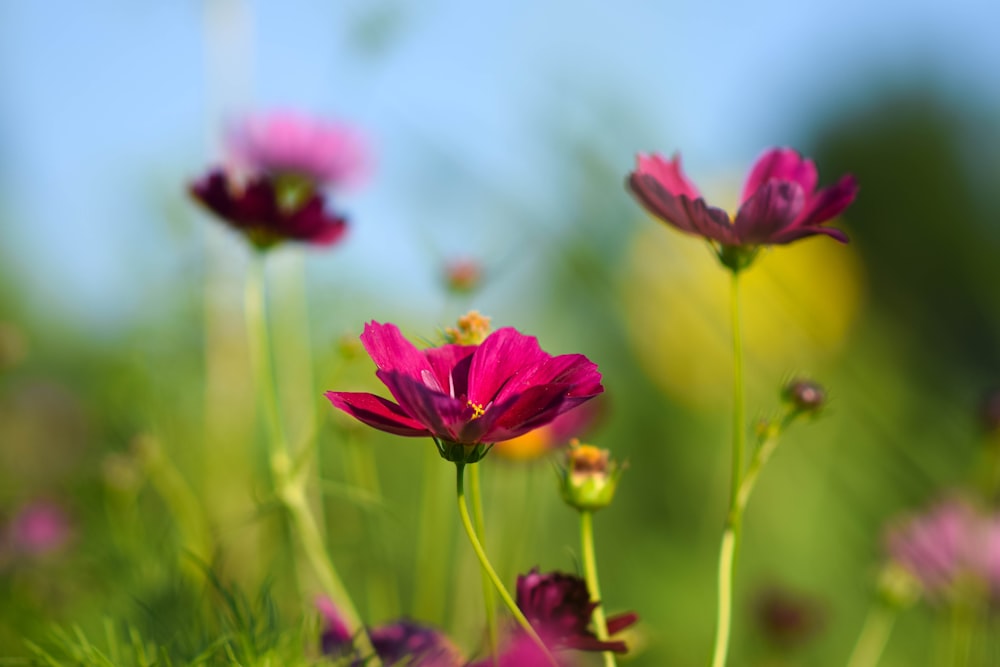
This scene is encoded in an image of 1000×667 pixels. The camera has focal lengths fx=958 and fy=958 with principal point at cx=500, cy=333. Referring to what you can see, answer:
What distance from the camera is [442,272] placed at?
21.9 inches

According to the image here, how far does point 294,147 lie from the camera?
71 centimetres

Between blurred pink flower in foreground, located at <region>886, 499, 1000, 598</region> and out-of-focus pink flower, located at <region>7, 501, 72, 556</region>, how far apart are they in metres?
0.51

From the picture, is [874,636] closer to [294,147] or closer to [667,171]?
[667,171]

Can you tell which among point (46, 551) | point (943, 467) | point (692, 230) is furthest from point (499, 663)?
point (943, 467)

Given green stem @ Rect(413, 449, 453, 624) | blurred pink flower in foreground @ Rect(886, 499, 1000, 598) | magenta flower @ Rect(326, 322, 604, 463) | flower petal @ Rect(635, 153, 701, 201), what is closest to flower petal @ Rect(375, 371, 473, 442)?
magenta flower @ Rect(326, 322, 604, 463)

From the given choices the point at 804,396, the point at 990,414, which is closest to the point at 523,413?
the point at 804,396

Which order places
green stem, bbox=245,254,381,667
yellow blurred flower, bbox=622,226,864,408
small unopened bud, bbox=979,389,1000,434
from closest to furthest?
green stem, bbox=245,254,381,667 → small unopened bud, bbox=979,389,1000,434 → yellow blurred flower, bbox=622,226,864,408

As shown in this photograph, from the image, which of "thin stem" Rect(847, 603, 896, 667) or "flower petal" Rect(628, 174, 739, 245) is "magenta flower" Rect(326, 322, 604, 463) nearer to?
"flower petal" Rect(628, 174, 739, 245)

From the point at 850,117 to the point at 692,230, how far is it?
5701 mm

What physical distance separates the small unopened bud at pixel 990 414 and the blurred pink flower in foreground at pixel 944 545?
0.05 m

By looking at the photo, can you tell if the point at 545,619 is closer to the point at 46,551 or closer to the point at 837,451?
the point at 46,551

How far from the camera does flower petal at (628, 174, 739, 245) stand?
283 millimetres

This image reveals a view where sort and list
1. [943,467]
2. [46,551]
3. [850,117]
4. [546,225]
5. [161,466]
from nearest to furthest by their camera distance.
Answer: [161,466]
[46,551]
[546,225]
[943,467]
[850,117]

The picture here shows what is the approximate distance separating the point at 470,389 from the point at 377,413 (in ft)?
0.11
